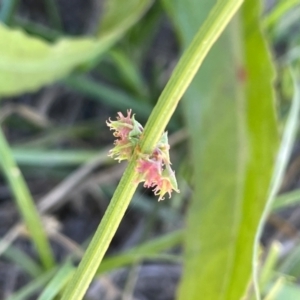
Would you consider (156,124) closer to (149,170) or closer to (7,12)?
(149,170)

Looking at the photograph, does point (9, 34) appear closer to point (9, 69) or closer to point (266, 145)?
point (9, 69)

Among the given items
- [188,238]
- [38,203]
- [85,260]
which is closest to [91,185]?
[38,203]

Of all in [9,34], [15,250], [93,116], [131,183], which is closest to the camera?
[131,183]

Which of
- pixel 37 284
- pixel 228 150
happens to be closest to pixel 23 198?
pixel 37 284

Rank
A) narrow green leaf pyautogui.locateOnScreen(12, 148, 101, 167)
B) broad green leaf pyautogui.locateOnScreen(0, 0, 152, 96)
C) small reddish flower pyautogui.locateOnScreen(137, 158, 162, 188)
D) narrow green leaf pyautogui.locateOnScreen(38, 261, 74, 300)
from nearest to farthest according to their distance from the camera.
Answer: small reddish flower pyautogui.locateOnScreen(137, 158, 162, 188) < narrow green leaf pyautogui.locateOnScreen(38, 261, 74, 300) < broad green leaf pyautogui.locateOnScreen(0, 0, 152, 96) < narrow green leaf pyautogui.locateOnScreen(12, 148, 101, 167)

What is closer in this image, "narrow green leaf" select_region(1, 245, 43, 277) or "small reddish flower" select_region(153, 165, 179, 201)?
"small reddish flower" select_region(153, 165, 179, 201)

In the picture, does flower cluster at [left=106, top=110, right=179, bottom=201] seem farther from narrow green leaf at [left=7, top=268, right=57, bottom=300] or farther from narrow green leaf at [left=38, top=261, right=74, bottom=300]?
narrow green leaf at [left=7, top=268, right=57, bottom=300]

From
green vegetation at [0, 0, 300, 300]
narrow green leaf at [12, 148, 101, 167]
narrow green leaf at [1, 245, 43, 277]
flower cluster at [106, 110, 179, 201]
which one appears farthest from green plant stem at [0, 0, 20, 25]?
flower cluster at [106, 110, 179, 201]
